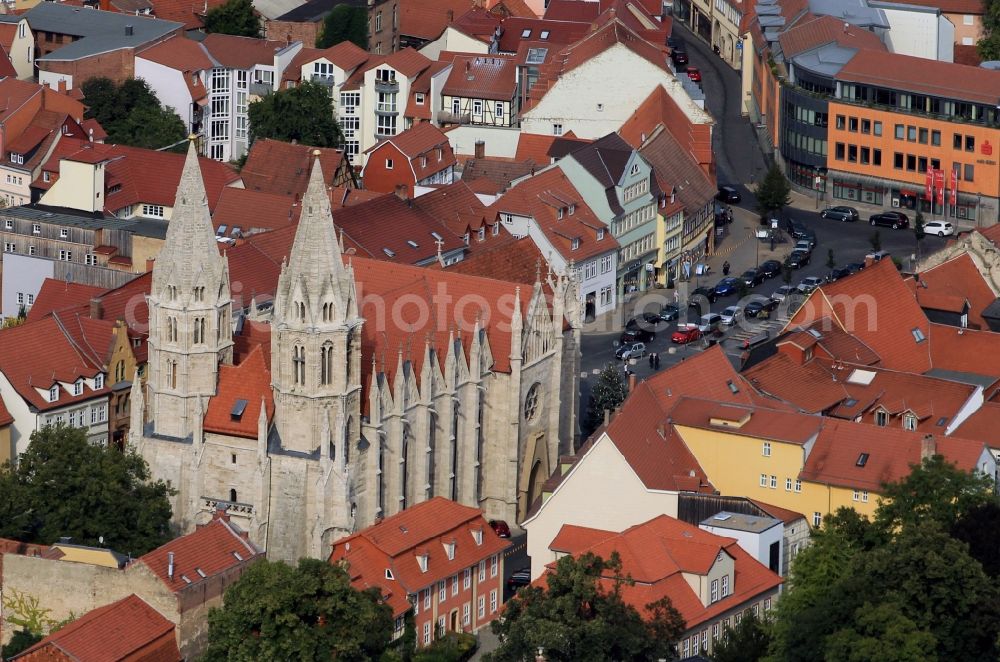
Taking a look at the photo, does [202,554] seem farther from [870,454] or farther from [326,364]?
[870,454]

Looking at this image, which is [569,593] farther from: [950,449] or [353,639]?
[950,449]

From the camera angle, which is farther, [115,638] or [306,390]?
[306,390]

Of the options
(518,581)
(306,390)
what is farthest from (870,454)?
(306,390)

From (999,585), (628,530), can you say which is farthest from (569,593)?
(999,585)

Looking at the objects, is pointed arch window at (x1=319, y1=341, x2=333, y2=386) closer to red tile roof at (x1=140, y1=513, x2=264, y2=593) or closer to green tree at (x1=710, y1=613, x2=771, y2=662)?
red tile roof at (x1=140, y1=513, x2=264, y2=593)

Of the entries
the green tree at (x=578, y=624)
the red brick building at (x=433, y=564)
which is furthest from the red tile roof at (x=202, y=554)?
the green tree at (x=578, y=624)

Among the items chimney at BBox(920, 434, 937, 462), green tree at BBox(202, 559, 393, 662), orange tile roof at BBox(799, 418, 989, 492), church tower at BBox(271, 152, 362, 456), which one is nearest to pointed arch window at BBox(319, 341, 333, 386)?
church tower at BBox(271, 152, 362, 456)
